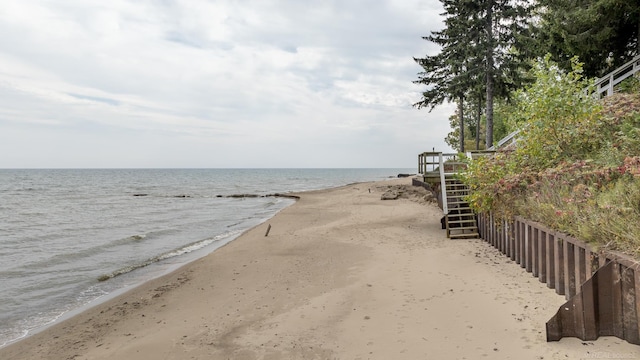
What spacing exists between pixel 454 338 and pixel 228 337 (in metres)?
3.70

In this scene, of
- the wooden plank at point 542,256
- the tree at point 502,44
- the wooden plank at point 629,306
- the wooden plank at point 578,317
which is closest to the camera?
the wooden plank at point 629,306

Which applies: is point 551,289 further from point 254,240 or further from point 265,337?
point 254,240

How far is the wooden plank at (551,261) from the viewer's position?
6.80 meters

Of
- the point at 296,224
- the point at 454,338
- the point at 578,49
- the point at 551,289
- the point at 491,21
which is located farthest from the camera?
the point at 491,21

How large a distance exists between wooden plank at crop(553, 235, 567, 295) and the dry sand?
19 centimetres

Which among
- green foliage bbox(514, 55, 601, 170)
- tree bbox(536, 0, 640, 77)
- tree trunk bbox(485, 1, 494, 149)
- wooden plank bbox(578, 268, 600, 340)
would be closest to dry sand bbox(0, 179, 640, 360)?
wooden plank bbox(578, 268, 600, 340)

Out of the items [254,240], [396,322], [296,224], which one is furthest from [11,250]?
[396,322]

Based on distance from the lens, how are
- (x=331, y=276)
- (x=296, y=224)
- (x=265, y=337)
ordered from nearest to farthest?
(x=265, y=337) < (x=331, y=276) < (x=296, y=224)

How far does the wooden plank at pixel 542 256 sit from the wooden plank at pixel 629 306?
8.02 feet

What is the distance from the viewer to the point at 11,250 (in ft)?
51.7

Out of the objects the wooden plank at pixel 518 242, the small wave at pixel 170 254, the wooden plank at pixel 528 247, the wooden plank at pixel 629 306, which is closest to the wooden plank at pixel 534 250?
the wooden plank at pixel 528 247

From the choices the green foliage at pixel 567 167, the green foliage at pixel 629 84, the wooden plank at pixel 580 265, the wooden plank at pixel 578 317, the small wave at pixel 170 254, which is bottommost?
the small wave at pixel 170 254

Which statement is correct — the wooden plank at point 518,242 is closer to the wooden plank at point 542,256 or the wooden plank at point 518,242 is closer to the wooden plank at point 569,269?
the wooden plank at point 542,256

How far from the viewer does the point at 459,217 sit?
13.3m
